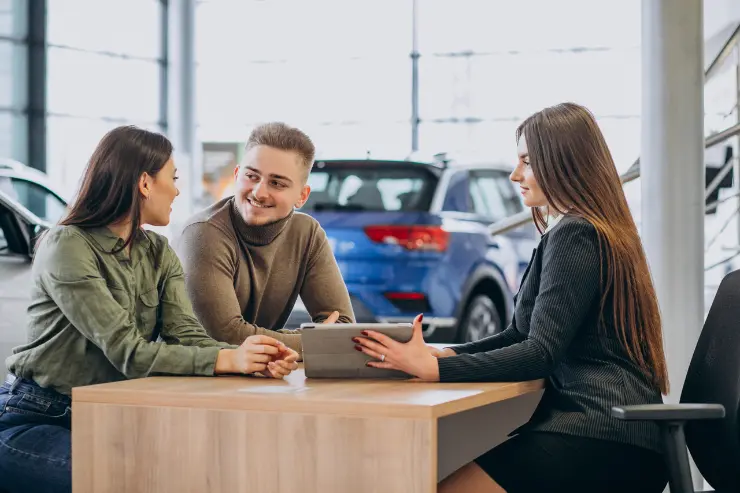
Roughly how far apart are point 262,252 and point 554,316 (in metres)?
1.21

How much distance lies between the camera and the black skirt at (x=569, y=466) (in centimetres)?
236

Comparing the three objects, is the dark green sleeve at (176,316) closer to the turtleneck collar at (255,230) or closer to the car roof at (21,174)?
the turtleneck collar at (255,230)

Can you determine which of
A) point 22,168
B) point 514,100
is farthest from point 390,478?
point 514,100

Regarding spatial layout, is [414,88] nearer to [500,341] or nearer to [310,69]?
[310,69]

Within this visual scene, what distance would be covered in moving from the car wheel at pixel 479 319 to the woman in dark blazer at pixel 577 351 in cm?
460

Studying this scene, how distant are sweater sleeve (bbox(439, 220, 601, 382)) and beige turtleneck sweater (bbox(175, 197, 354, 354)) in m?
0.87

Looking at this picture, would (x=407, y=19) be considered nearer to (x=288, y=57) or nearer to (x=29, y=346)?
(x=288, y=57)

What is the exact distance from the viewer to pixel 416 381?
8.13ft

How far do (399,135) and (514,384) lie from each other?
13954mm

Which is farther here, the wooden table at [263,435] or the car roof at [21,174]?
the car roof at [21,174]

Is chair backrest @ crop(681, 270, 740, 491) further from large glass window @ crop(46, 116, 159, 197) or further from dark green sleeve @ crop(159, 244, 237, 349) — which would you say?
large glass window @ crop(46, 116, 159, 197)

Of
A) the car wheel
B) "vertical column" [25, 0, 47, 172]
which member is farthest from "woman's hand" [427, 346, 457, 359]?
"vertical column" [25, 0, 47, 172]

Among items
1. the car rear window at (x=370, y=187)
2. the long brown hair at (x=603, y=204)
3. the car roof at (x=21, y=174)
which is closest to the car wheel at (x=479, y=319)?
the car rear window at (x=370, y=187)

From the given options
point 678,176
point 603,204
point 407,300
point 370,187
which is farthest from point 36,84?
point 603,204
